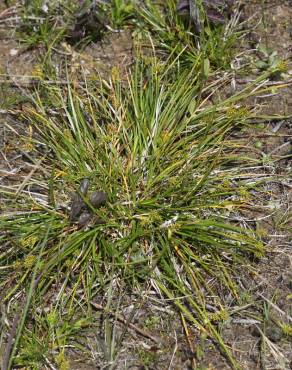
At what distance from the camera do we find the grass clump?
2.61 meters

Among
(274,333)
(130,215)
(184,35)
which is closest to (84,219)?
(130,215)

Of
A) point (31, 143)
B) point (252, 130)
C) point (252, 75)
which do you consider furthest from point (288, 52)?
point (31, 143)

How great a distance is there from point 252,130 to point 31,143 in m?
1.13

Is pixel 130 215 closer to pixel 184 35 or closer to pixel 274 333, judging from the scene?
pixel 274 333

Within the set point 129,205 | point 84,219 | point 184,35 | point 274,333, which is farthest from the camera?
point 184,35

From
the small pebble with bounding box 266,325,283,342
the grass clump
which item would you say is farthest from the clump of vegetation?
the small pebble with bounding box 266,325,283,342

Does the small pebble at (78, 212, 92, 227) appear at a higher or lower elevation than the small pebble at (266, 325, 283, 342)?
higher

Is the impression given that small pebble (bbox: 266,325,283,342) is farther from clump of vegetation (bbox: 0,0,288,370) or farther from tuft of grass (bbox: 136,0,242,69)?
tuft of grass (bbox: 136,0,242,69)

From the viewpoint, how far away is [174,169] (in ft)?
9.52

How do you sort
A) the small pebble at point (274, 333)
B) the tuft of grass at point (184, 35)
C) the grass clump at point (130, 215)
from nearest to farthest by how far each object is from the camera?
the small pebble at point (274, 333) → the grass clump at point (130, 215) → the tuft of grass at point (184, 35)

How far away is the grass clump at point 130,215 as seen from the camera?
2609mm

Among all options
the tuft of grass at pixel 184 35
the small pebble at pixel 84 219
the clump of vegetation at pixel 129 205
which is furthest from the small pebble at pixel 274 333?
the tuft of grass at pixel 184 35

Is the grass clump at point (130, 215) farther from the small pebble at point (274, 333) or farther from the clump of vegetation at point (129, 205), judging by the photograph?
the small pebble at point (274, 333)

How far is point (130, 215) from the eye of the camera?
2779 millimetres
